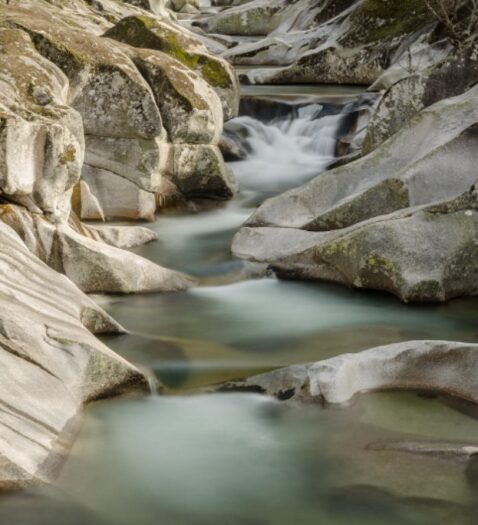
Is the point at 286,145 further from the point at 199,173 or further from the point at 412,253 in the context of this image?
the point at 412,253

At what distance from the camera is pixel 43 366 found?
5.58 m

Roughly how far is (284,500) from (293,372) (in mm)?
1366

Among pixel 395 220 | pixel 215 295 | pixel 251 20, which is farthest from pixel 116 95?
pixel 251 20

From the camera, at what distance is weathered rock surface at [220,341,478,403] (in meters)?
5.82

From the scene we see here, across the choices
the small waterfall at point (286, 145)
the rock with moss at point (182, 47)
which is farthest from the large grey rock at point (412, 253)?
the small waterfall at point (286, 145)

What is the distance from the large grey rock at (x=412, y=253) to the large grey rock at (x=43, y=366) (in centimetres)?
254

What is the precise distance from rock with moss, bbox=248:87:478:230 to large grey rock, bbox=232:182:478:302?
667 mm

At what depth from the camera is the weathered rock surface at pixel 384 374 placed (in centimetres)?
582

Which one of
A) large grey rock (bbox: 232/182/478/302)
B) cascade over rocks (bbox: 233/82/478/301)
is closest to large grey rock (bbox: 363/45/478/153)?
cascade over rocks (bbox: 233/82/478/301)

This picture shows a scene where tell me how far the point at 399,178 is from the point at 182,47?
14.6 ft

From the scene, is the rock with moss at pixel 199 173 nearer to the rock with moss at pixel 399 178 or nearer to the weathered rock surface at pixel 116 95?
the weathered rock surface at pixel 116 95

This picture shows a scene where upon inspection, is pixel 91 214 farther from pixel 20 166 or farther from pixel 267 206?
pixel 20 166

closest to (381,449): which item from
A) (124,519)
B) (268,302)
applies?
(124,519)

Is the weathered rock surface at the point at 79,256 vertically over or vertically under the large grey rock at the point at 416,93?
under
